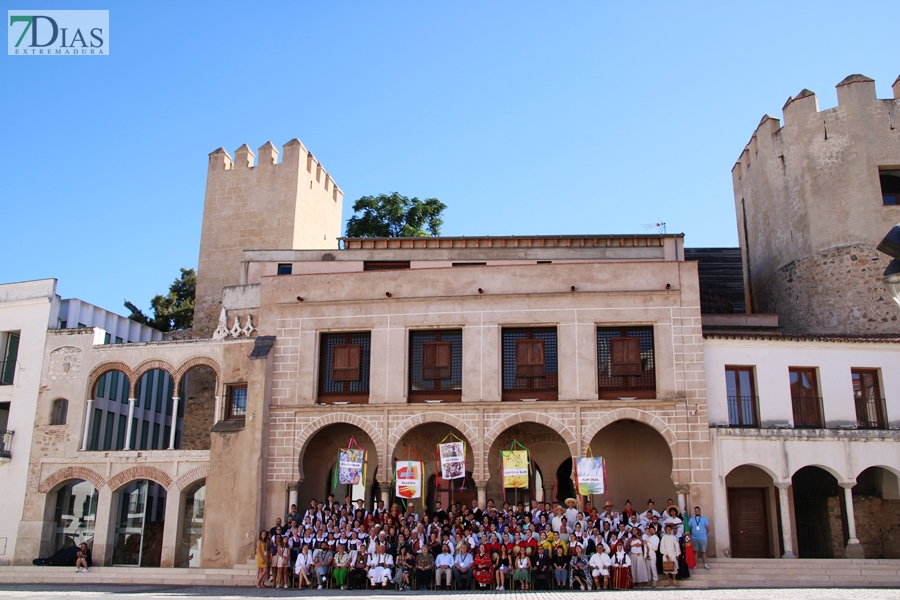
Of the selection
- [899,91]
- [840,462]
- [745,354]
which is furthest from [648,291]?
[899,91]

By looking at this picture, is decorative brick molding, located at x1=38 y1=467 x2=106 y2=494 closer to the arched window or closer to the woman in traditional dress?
the arched window

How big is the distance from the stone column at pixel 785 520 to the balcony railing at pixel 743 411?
1.73 meters

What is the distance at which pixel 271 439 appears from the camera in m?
24.7

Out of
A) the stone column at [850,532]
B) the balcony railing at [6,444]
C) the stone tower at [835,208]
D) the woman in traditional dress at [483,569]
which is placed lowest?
the woman in traditional dress at [483,569]

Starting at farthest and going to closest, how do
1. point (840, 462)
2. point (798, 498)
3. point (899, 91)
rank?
1. point (899, 91)
2. point (798, 498)
3. point (840, 462)

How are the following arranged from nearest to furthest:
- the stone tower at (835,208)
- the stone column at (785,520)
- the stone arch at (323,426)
Result: the stone column at (785,520)
the stone arch at (323,426)
the stone tower at (835,208)

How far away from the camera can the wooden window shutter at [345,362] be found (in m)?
25.1

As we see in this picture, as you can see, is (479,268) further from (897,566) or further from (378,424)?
(897,566)

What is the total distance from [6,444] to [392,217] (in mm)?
20412

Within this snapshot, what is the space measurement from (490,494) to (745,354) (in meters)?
8.14

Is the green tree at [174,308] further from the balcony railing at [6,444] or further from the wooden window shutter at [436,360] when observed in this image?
the wooden window shutter at [436,360]

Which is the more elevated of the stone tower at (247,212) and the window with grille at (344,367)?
the stone tower at (247,212)

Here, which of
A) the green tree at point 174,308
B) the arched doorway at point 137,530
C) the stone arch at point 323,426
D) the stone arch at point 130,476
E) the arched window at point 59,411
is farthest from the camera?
the green tree at point 174,308

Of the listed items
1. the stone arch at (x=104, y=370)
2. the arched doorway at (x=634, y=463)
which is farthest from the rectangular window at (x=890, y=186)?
the stone arch at (x=104, y=370)
